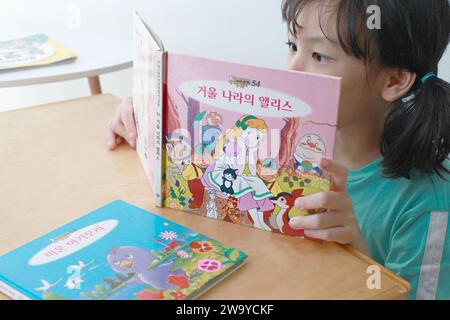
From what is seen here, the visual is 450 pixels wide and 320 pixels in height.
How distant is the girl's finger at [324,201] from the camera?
735mm

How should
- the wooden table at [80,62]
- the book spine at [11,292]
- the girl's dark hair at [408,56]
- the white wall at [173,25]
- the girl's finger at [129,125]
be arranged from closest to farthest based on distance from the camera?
the book spine at [11,292]
the girl's dark hair at [408,56]
the girl's finger at [129,125]
the wooden table at [80,62]
the white wall at [173,25]

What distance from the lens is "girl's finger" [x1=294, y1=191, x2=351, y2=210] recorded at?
74 centimetres

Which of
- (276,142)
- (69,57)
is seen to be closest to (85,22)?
(69,57)

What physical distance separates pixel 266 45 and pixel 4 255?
3.59 feet

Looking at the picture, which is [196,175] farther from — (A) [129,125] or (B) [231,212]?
(A) [129,125]

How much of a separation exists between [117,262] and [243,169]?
Answer: 0.21 meters

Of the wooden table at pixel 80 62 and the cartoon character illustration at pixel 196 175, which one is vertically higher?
the wooden table at pixel 80 62

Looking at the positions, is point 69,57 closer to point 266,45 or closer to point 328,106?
point 266,45

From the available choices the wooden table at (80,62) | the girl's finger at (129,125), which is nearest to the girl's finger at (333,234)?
the girl's finger at (129,125)

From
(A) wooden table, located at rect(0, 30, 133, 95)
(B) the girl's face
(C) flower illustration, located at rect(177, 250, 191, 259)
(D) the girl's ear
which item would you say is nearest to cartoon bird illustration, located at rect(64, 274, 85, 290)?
(C) flower illustration, located at rect(177, 250, 191, 259)

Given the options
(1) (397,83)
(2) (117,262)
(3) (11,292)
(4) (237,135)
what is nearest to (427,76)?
(1) (397,83)

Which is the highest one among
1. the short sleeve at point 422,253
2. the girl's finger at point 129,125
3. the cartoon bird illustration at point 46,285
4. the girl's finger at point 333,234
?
the girl's finger at point 129,125

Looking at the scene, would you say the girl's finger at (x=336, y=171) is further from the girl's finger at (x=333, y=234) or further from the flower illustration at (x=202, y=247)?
the flower illustration at (x=202, y=247)

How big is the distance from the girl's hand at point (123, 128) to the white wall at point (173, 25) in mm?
642
